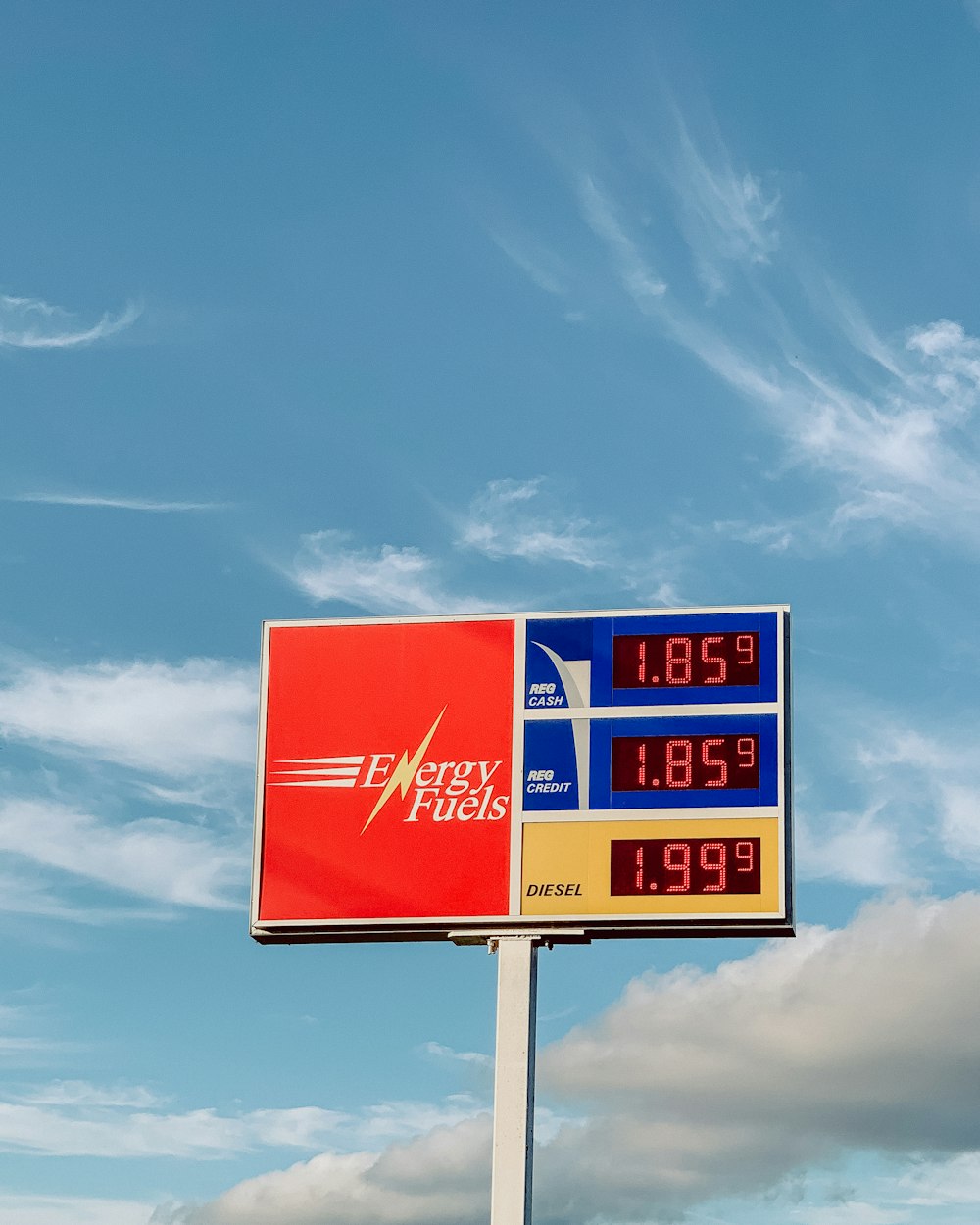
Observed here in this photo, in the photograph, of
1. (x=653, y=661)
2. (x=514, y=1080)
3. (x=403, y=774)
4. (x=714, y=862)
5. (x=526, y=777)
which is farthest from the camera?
(x=403, y=774)

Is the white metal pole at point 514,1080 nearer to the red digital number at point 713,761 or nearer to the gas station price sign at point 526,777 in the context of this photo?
the gas station price sign at point 526,777

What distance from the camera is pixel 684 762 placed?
33.6m

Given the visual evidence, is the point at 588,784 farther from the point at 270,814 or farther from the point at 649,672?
the point at 270,814

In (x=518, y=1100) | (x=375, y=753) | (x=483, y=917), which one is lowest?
(x=518, y=1100)

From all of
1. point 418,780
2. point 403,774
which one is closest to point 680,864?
point 418,780

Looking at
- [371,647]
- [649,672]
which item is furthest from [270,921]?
[649,672]

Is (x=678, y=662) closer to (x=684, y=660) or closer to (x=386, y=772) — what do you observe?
(x=684, y=660)

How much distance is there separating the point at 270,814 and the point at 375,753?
68.0 inches

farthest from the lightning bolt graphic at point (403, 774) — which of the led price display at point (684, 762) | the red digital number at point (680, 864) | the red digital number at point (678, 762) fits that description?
the red digital number at point (680, 864)

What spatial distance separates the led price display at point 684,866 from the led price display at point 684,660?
2.29 meters

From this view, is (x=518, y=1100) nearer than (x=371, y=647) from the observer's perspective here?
Yes

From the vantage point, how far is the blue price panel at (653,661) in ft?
111

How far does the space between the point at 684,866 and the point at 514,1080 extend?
3692 millimetres

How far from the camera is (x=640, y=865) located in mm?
33219
